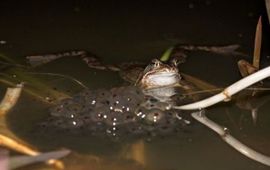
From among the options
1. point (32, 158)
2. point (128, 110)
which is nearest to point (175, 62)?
point (128, 110)

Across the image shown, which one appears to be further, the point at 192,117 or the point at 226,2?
the point at 226,2

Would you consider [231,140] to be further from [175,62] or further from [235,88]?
[175,62]

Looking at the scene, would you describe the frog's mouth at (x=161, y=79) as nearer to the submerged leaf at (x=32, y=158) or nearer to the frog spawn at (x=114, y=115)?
the frog spawn at (x=114, y=115)

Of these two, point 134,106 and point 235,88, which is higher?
point 235,88

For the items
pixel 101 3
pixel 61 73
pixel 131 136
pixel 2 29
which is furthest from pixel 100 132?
pixel 101 3

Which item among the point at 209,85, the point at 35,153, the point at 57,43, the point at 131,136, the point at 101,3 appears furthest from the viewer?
the point at 101,3

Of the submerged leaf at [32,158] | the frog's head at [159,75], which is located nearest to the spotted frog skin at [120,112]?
the frog's head at [159,75]

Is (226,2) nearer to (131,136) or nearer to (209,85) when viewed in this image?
(209,85)

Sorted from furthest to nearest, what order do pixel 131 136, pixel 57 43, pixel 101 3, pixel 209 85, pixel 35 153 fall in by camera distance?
pixel 101 3 < pixel 57 43 < pixel 209 85 < pixel 131 136 < pixel 35 153
